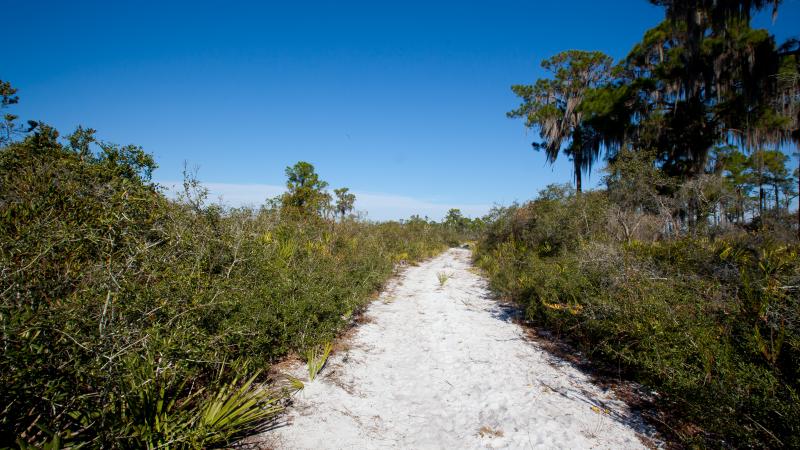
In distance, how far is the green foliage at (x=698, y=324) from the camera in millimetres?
2945

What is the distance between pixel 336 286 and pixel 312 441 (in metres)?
3.52

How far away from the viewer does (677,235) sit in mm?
8961

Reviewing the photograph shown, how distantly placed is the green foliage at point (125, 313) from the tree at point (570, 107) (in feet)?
54.6

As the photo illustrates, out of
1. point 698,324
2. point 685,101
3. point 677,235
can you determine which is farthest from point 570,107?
point 698,324

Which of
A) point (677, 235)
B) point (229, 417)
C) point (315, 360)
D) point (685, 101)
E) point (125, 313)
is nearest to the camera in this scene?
point (125, 313)

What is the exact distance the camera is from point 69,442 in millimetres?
2094

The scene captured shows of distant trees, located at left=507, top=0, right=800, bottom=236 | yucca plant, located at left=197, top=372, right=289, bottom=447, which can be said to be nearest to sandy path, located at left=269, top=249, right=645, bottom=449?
yucca plant, located at left=197, top=372, right=289, bottom=447

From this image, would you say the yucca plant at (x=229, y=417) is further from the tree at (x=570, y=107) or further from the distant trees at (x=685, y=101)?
the tree at (x=570, y=107)

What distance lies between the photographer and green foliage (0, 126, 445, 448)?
6.23 feet

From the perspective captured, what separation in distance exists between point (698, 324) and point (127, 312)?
5884 mm

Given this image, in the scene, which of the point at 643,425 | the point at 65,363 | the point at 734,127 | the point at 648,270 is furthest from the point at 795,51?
the point at 65,363

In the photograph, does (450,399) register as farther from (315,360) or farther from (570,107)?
(570,107)

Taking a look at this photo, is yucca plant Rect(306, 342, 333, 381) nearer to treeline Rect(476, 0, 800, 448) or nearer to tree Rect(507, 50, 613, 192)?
treeline Rect(476, 0, 800, 448)

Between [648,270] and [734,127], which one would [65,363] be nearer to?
[648,270]
